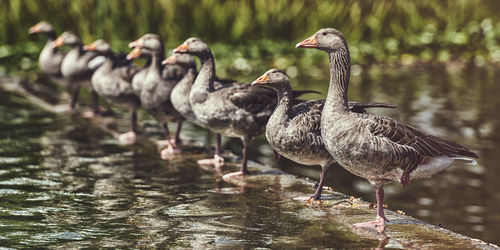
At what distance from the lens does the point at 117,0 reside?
19.0 meters

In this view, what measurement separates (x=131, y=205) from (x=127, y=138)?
334 cm

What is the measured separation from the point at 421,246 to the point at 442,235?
400 mm

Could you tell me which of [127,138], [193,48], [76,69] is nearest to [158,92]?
[127,138]

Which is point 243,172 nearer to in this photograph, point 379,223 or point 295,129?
point 295,129

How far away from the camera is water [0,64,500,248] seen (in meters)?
6.68

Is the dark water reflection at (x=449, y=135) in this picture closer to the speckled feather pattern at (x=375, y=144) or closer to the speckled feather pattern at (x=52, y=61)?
the speckled feather pattern at (x=375, y=144)

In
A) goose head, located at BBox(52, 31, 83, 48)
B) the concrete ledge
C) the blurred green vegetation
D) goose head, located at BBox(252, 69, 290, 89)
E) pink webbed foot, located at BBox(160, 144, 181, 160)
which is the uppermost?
the blurred green vegetation

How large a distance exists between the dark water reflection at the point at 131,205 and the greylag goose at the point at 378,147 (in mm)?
549

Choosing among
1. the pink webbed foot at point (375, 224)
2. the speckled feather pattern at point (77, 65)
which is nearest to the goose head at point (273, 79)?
the pink webbed foot at point (375, 224)

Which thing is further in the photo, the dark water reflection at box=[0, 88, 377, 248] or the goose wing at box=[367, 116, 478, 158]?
the goose wing at box=[367, 116, 478, 158]

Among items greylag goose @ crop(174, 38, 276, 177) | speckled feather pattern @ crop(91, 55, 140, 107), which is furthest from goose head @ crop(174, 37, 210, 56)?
speckled feather pattern @ crop(91, 55, 140, 107)

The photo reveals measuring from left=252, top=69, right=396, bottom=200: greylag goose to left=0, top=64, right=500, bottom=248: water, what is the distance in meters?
0.46

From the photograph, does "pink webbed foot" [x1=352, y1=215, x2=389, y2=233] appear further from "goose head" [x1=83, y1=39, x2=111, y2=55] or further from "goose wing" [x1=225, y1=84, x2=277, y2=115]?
"goose head" [x1=83, y1=39, x2=111, y2=55]

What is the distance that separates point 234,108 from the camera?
8.84 metres
